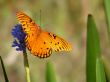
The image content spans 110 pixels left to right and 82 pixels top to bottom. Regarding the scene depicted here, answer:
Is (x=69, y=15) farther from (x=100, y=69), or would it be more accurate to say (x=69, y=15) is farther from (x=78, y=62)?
(x=100, y=69)

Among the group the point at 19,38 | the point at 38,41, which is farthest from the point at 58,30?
the point at 19,38

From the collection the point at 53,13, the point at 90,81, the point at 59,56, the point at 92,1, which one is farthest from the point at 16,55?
the point at 90,81

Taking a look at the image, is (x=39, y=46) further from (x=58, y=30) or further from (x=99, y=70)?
(x=58, y=30)

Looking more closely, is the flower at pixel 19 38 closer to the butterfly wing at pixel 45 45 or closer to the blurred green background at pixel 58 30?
the butterfly wing at pixel 45 45

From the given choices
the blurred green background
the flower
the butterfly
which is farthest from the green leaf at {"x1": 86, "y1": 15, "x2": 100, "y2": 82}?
the blurred green background

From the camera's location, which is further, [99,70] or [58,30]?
[58,30]

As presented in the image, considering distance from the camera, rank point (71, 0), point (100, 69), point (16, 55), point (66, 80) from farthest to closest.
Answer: point (71, 0)
point (16, 55)
point (66, 80)
point (100, 69)

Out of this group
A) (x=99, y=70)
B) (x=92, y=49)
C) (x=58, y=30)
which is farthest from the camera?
(x=58, y=30)

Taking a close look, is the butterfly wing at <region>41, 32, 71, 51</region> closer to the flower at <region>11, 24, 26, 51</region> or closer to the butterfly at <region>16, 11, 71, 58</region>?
the butterfly at <region>16, 11, 71, 58</region>
